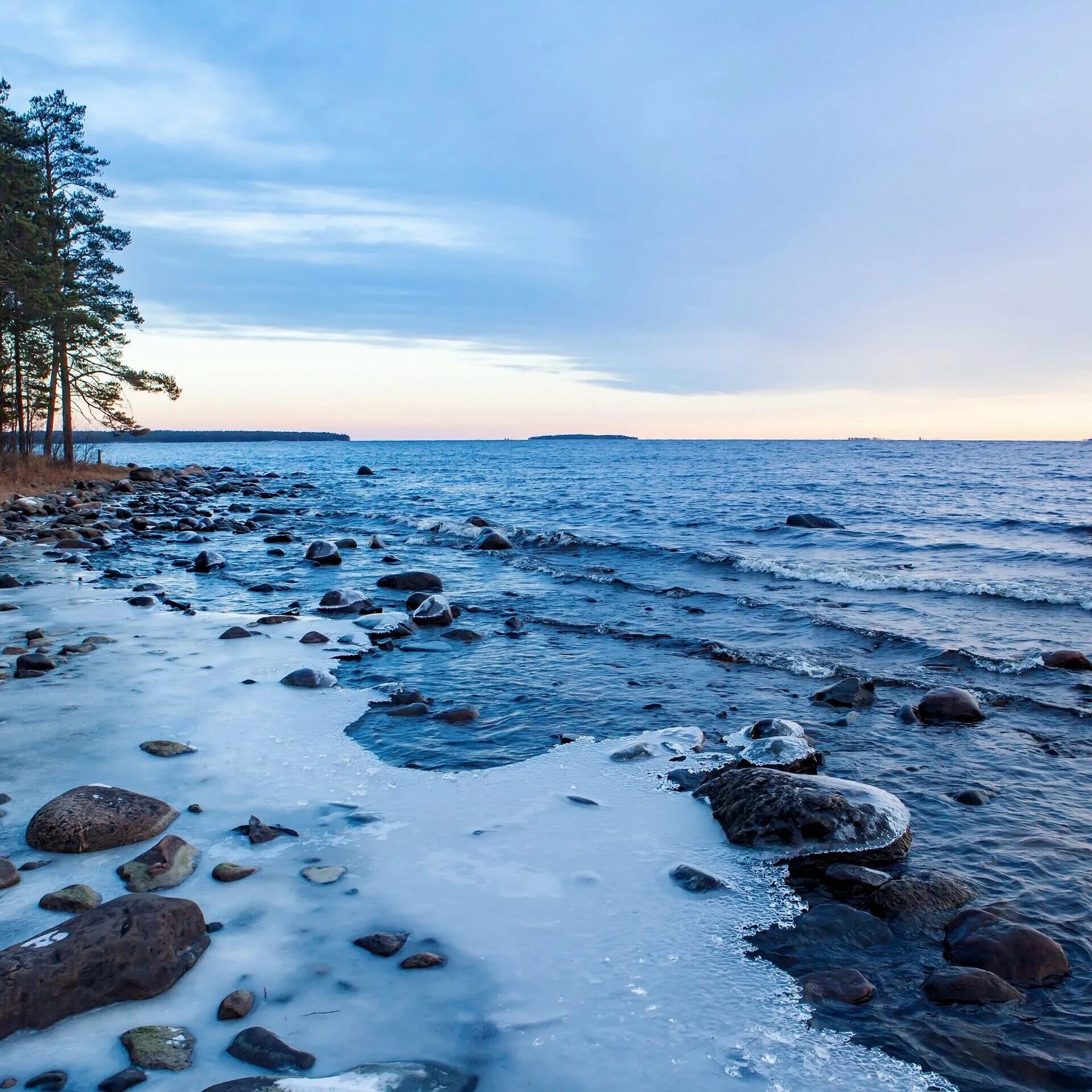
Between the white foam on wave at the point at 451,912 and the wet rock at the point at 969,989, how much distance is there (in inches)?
22.2

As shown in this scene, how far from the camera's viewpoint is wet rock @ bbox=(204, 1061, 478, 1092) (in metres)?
2.75

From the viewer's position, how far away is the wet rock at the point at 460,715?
23.7ft

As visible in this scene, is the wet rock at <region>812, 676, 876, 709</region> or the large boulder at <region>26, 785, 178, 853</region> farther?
the wet rock at <region>812, 676, 876, 709</region>

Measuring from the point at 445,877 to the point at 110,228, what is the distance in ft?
128

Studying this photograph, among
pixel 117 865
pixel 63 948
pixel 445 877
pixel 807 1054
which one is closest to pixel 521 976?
pixel 445 877

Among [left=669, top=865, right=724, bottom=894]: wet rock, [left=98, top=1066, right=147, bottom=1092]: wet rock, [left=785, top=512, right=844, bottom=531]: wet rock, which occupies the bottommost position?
[left=669, top=865, right=724, bottom=894]: wet rock

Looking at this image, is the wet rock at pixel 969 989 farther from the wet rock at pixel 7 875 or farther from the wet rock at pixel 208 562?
the wet rock at pixel 208 562

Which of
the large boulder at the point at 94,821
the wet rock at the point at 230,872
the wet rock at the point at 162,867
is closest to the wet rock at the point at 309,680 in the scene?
the large boulder at the point at 94,821

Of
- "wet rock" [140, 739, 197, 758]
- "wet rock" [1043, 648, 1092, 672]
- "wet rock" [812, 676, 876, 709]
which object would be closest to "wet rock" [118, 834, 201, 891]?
"wet rock" [140, 739, 197, 758]

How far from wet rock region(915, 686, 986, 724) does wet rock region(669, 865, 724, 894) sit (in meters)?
4.07

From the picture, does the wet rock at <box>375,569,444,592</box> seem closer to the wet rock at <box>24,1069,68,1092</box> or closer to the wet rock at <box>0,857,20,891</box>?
the wet rock at <box>0,857,20,891</box>

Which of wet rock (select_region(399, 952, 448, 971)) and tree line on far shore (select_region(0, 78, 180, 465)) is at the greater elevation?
tree line on far shore (select_region(0, 78, 180, 465))

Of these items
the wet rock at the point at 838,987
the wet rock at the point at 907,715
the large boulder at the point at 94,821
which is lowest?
the wet rock at the point at 838,987

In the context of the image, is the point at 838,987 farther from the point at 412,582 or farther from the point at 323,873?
the point at 412,582
